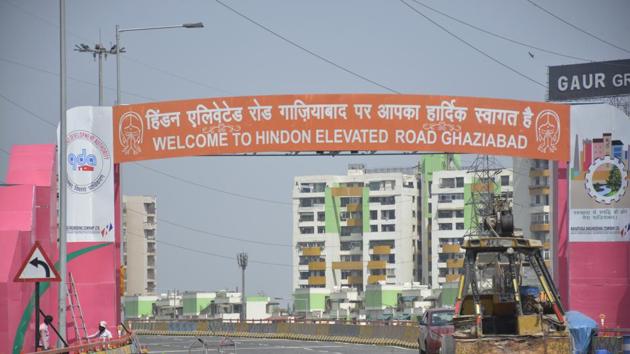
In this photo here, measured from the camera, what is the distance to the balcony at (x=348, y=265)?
173 m

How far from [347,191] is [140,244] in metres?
35.9

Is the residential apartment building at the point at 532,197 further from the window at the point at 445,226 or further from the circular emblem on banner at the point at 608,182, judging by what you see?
the circular emblem on banner at the point at 608,182

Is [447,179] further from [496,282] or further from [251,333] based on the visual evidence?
[496,282]

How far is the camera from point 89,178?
35.2 meters

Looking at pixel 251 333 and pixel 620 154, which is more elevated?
pixel 620 154

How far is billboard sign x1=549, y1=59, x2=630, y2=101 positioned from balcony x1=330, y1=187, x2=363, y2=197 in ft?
231

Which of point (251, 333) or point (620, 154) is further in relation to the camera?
point (251, 333)

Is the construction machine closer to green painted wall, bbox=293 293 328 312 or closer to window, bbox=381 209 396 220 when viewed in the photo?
green painted wall, bbox=293 293 328 312

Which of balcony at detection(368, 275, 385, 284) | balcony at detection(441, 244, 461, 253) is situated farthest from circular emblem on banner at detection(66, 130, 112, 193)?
balcony at detection(368, 275, 385, 284)

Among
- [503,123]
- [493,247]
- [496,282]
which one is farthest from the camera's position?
[503,123]

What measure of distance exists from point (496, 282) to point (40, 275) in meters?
9.24

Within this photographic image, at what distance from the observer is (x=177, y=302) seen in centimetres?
15388

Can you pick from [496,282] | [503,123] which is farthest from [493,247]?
[503,123]

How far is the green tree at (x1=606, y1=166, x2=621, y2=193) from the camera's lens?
36.0 m
